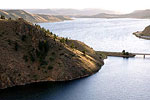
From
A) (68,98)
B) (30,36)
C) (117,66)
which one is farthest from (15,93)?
(117,66)

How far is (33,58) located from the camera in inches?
5034

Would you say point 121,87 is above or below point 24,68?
below

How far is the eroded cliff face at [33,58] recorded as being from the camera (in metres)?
118

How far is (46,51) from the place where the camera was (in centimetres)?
13500

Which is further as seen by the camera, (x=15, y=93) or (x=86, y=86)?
(x=86, y=86)

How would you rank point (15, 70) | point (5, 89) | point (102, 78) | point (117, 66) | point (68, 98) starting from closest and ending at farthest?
1. point (68, 98)
2. point (5, 89)
3. point (15, 70)
4. point (102, 78)
5. point (117, 66)

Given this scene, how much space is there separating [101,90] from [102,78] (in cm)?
1979

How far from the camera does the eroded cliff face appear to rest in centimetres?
11825

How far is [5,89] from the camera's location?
10850 cm

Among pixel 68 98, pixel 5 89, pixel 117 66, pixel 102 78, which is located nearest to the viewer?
pixel 68 98

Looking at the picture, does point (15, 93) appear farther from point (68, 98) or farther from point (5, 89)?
point (68, 98)

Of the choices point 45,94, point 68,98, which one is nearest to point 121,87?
point 68,98

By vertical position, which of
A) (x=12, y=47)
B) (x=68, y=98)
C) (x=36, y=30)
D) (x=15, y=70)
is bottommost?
(x=68, y=98)

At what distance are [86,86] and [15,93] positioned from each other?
36758mm
